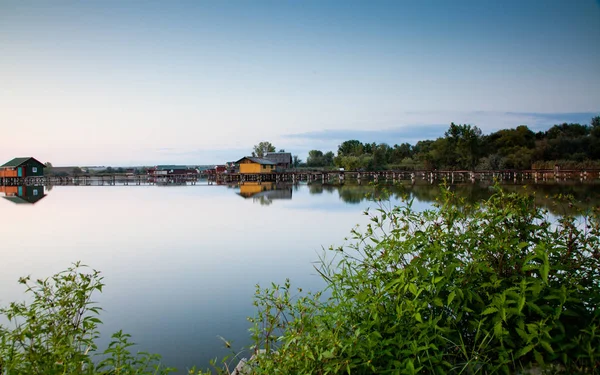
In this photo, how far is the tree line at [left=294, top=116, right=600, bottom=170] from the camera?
162 ft

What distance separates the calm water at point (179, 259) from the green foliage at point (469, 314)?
719 mm

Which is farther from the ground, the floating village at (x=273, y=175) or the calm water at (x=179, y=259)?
the floating village at (x=273, y=175)

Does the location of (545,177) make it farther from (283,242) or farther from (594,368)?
(594,368)

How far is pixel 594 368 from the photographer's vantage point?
79.5 inches

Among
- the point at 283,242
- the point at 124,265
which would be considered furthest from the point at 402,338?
the point at 283,242

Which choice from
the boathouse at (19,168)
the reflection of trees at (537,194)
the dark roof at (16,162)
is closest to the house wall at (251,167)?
the boathouse at (19,168)

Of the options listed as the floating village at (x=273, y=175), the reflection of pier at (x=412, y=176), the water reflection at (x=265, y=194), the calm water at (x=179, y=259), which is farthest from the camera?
the reflection of pier at (x=412, y=176)

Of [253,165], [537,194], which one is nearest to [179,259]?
[537,194]

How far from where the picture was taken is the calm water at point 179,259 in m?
5.68

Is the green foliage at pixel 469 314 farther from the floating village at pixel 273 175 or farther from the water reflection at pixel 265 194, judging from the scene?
the floating village at pixel 273 175

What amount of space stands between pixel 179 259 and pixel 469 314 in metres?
8.75

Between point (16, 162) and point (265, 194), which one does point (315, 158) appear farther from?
point (265, 194)

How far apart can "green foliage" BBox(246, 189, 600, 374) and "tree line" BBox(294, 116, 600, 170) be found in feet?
156

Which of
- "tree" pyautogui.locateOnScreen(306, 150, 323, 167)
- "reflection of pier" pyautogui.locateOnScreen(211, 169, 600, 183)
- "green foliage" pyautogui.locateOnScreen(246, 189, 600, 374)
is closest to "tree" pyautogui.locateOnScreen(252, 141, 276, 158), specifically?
"tree" pyautogui.locateOnScreen(306, 150, 323, 167)
